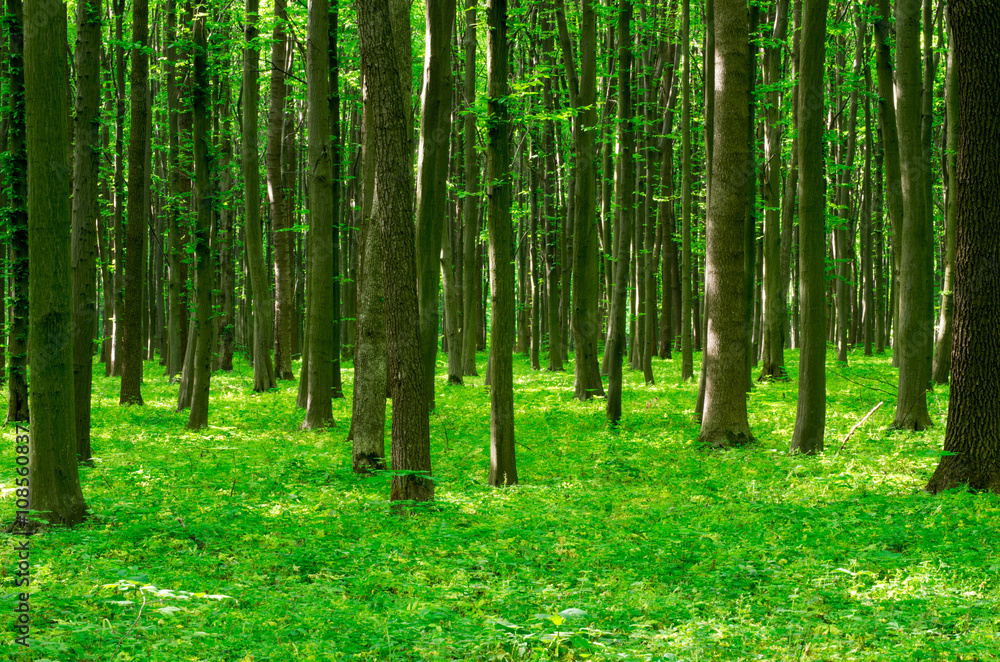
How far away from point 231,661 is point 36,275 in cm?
411

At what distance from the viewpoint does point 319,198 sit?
40.0 feet

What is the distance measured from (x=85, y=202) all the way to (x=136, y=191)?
122 inches

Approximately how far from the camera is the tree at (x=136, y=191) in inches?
465

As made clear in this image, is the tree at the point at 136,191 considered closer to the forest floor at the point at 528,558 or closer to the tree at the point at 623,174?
the forest floor at the point at 528,558

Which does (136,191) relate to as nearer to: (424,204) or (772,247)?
(424,204)

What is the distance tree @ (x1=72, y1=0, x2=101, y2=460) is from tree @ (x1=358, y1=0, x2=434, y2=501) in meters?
4.08

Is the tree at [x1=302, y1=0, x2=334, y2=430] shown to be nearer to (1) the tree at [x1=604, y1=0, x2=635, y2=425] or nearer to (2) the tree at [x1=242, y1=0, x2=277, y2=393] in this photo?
(2) the tree at [x1=242, y1=0, x2=277, y2=393]

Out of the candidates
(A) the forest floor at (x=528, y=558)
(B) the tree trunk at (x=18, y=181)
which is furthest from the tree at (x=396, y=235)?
(B) the tree trunk at (x=18, y=181)

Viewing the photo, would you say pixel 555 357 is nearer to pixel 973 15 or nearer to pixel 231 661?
pixel 973 15

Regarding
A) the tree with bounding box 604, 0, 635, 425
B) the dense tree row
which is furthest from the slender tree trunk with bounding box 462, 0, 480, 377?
the tree with bounding box 604, 0, 635, 425

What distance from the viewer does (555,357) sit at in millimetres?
23344

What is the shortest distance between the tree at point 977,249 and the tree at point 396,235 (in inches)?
223

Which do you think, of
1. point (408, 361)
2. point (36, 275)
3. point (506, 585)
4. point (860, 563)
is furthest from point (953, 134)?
point (36, 275)

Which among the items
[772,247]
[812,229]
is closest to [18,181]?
[812,229]
